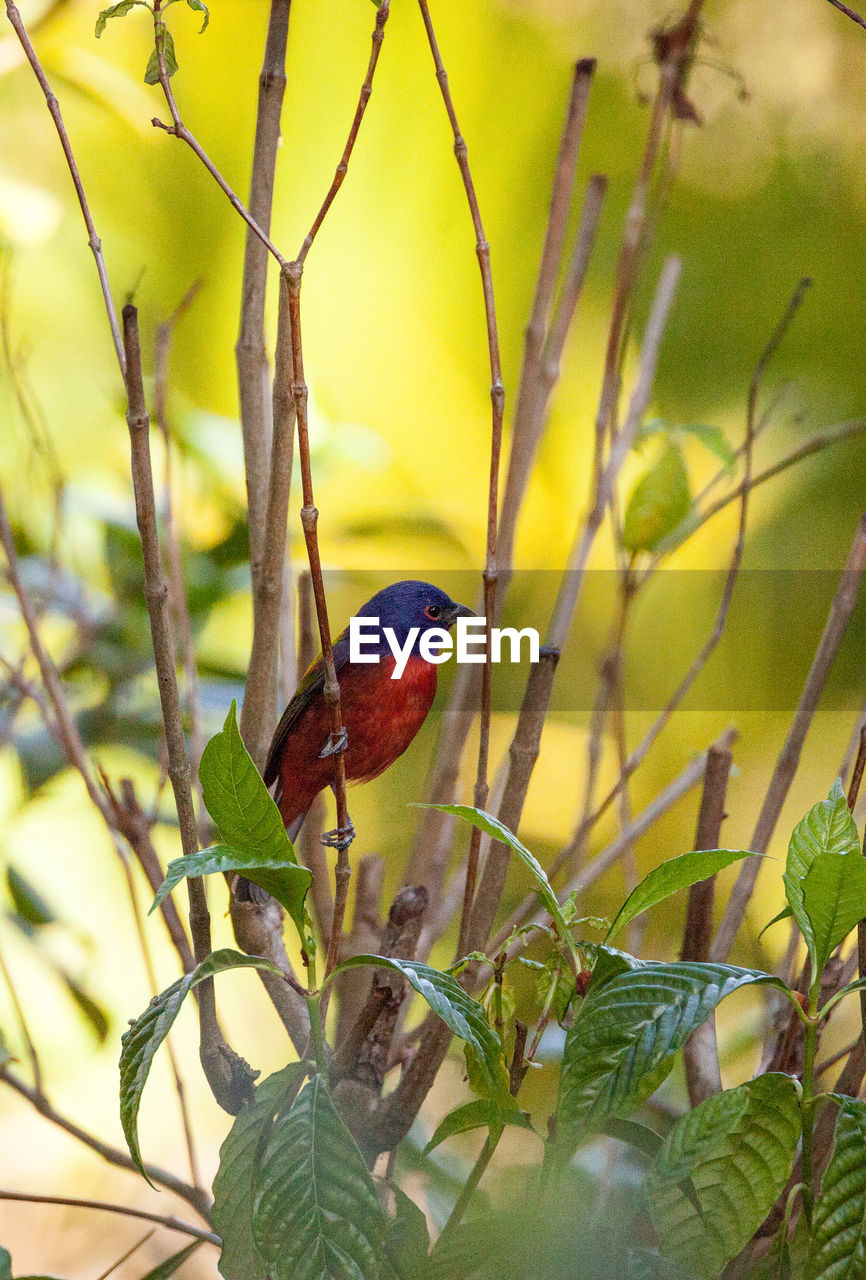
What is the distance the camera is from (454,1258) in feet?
1.38

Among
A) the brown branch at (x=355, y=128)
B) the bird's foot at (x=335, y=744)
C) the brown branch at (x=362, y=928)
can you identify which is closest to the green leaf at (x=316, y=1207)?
the bird's foot at (x=335, y=744)

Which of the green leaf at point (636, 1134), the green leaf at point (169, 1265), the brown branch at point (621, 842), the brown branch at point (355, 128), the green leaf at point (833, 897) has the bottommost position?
Answer: the green leaf at point (169, 1265)

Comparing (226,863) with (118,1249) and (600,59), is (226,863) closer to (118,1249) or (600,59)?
(118,1249)

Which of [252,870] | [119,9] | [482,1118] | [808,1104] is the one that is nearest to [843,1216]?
[808,1104]

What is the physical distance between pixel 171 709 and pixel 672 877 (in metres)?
0.23

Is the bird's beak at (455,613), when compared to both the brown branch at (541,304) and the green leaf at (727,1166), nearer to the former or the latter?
the brown branch at (541,304)

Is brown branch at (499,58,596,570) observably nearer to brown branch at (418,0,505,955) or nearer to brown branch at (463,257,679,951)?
brown branch at (463,257,679,951)

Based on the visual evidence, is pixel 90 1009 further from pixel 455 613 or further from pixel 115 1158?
pixel 455 613

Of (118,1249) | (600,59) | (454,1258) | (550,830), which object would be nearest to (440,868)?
(550,830)

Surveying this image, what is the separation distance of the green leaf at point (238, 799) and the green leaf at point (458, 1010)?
0.19ft

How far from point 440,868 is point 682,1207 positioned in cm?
32

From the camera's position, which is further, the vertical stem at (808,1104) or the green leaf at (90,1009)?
the green leaf at (90,1009)

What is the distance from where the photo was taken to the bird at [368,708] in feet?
1.87

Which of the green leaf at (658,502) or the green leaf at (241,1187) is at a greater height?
the green leaf at (658,502)
